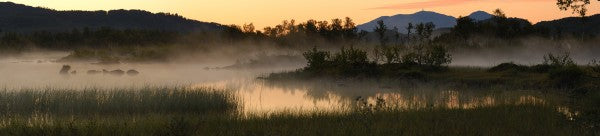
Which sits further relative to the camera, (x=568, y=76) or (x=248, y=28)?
(x=248, y=28)

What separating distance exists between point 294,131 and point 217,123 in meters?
2.44

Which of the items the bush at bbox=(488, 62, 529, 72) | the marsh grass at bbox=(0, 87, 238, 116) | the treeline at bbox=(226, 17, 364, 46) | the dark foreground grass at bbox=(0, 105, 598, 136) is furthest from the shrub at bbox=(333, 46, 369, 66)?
the treeline at bbox=(226, 17, 364, 46)

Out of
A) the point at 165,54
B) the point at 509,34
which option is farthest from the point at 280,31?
the point at 509,34

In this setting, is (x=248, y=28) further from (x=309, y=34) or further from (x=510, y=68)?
(x=510, y=68)

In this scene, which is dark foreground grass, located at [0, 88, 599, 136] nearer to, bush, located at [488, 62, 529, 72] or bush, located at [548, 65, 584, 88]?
bush, located at [548, 65, 584, 88]

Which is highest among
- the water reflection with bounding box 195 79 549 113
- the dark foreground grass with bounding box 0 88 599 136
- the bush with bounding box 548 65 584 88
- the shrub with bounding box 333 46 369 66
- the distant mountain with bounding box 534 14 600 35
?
the distant mountain with bounding box 534 14 600 35

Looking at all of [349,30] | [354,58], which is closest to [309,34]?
[349,30]

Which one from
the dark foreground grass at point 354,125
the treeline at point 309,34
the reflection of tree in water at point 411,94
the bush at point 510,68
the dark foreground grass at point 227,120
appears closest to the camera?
the dark foreground grass at point 354,125

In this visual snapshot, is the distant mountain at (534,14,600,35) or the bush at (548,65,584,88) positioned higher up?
the distant mountain at (534,14,600,35)

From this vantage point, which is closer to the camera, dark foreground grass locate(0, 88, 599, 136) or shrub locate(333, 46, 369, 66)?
dark foreground grass locate(0, 88, 599, 136)

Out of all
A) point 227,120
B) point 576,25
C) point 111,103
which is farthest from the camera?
point 576,25

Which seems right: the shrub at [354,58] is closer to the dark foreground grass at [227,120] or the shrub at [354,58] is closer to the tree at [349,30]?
the dark foreground grass at [227,120]

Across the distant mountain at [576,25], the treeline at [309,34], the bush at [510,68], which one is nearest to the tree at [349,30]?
the treeline at [309,34]

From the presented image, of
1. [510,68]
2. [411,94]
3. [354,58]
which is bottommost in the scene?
[411,94]
